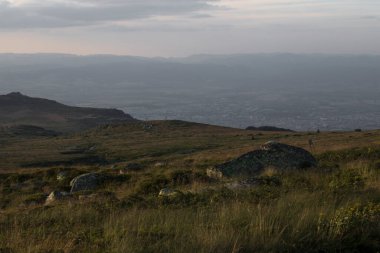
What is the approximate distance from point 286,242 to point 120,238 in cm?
223

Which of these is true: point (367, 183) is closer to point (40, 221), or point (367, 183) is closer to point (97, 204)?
point (97, 204)

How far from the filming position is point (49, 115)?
484 feet

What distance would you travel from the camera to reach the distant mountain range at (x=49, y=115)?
13062cm

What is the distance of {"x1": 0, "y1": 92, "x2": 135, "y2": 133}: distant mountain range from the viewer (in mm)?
130625

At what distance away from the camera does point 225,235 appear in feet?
20.8

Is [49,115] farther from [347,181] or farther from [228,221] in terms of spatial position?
[228,221]

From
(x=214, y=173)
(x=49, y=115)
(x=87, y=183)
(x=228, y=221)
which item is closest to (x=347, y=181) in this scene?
(x=228, y=221)

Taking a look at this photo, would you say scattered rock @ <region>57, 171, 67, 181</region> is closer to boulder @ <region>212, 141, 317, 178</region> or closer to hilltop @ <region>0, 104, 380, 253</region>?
hilltop @ <region>0, 104, 380, 253</region>

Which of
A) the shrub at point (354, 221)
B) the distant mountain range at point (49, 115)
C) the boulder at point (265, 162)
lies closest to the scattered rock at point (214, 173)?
the boulder at point (265, 162)

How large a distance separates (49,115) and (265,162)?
451 feet

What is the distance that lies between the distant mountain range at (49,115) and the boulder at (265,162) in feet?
355

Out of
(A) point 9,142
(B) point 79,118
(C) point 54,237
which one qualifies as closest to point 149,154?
(A) point 9,142

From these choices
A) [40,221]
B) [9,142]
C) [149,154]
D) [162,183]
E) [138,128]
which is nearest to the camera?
[40,221]

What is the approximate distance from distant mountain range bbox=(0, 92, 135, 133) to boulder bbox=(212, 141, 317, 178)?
108150 mm
